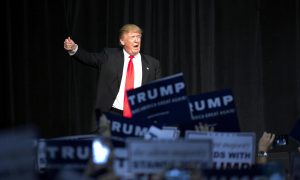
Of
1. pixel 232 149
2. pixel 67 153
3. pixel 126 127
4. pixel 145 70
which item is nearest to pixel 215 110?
pixel 232 149

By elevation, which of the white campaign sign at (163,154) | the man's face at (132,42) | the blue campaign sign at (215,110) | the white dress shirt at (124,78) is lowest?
the white campaign sign at (163,154)

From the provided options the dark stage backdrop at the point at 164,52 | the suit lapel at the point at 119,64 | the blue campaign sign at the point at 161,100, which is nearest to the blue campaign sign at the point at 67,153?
the blue campaign sign at the point at 161,100

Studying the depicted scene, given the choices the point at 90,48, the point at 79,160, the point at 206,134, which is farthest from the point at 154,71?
the point at 79,160

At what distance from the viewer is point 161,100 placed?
4.73 meters

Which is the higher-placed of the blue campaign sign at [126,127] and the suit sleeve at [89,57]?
the suit sleeve at [89,57]

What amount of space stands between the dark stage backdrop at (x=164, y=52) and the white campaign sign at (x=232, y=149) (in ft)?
14.6

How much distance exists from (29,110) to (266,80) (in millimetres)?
2716

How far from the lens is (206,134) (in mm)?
4512

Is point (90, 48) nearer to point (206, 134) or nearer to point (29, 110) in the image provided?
point (29, 110)

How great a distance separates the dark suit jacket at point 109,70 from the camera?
7113mm

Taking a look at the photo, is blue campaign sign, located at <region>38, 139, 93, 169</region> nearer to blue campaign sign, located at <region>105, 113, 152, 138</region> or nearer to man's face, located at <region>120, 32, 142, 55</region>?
blue campaign sign, located at <region>105, 113, 152, 138</region>

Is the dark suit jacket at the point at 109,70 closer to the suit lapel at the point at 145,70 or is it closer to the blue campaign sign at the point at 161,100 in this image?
the suit lapel at the point at 145,70

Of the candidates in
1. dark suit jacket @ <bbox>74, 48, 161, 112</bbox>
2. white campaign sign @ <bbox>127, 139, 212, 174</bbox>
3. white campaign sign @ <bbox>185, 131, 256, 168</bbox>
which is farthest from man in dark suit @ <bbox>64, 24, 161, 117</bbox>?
white campaign sign @ <bbox>127, 139, 212, 174</bbox>

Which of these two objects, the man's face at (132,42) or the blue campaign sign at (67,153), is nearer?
the blue campaign sign at (67,153)
